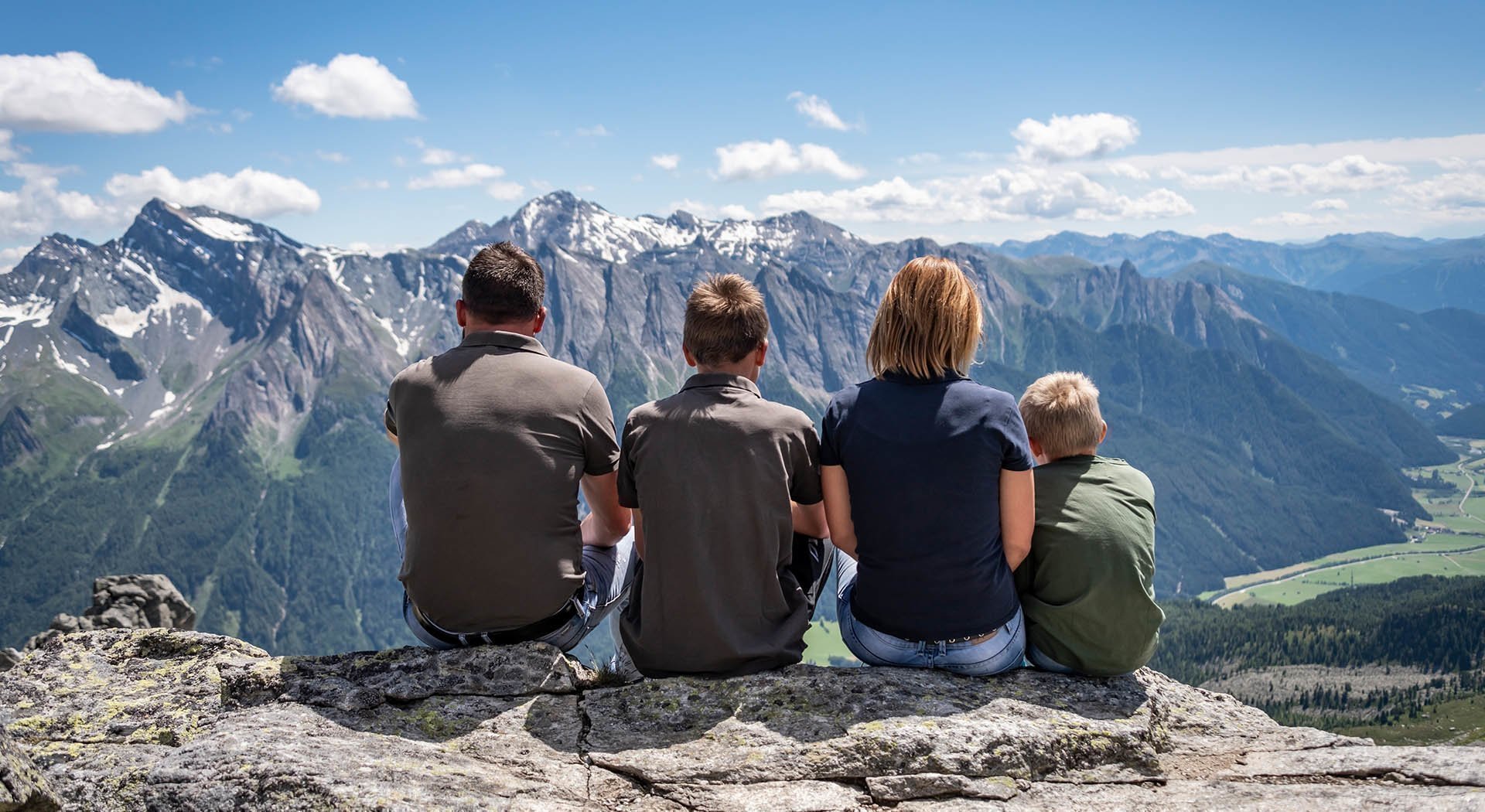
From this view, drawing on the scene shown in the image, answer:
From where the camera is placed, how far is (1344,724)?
140 metres

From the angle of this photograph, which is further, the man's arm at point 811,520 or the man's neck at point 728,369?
the man's arm at point 811,520

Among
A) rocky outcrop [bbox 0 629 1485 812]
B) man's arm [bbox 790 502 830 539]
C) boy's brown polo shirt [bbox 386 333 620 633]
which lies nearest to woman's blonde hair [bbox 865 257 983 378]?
man's arm [bbox 790 502 830 539]

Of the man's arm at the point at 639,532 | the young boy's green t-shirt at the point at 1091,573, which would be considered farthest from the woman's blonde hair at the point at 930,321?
the man's arm at the point at 639,532

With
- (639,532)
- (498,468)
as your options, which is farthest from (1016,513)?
(498,468)

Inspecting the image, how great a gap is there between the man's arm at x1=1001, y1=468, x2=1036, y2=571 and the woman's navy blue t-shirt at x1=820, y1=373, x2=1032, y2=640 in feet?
0.23

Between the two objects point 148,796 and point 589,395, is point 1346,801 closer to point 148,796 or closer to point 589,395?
point 589,395

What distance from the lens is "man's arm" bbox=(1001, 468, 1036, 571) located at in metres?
7.72

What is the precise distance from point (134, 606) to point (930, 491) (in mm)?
52471

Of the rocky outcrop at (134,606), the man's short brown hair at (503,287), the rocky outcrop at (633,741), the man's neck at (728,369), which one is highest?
the man's short brown hair at (503,287)

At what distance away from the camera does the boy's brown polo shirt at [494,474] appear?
7609 millimetres

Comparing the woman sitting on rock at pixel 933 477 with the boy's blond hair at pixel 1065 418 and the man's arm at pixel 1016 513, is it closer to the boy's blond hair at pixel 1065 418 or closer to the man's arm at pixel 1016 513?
the man's arm at pixel 1016 513

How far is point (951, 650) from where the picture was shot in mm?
8281

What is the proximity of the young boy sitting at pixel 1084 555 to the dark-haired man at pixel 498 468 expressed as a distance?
4613 mm

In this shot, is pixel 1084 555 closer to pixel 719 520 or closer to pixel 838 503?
pixel 838 503
